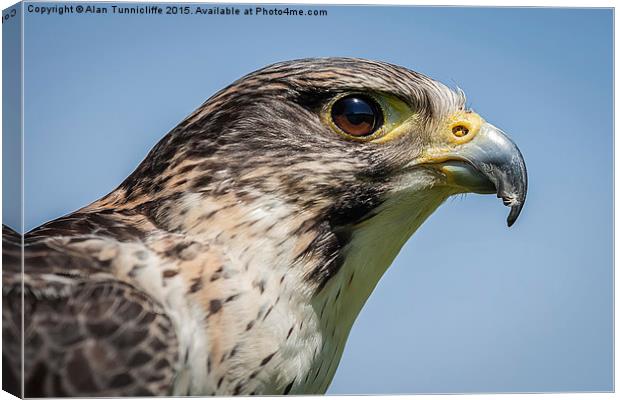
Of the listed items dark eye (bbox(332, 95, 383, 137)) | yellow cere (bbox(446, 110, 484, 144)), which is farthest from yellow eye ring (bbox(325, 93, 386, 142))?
yellow cere (bbox(446, 110, 484, 144))

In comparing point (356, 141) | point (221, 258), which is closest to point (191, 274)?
point (221, 258)

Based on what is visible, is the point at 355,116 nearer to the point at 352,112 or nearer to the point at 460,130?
the point at 352,112

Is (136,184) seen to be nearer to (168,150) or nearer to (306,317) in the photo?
(168,150)

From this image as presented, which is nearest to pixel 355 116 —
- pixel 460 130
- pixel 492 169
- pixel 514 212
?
pixel 460 130

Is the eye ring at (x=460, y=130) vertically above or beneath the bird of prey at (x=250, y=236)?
above

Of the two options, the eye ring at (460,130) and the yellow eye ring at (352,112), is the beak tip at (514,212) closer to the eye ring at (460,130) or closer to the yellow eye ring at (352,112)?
the eye ring at (460,130)

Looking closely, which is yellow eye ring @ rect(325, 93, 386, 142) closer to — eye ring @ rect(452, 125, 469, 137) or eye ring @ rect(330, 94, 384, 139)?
eye ring @ rect(330, 94, 384, 139)

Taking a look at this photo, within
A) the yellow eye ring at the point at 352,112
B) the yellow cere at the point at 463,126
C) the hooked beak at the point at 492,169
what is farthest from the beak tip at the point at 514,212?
the yellow eye ring at the point at 352,112
